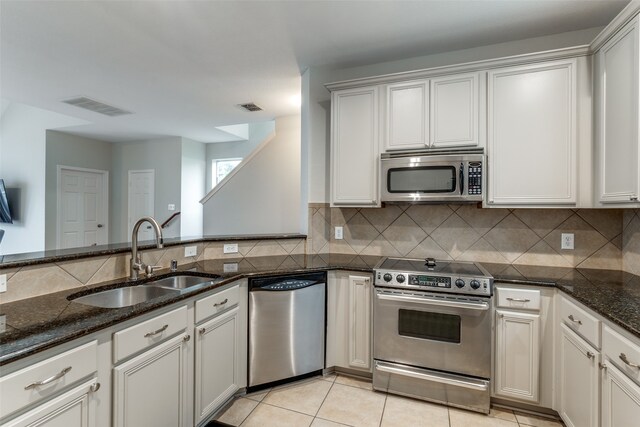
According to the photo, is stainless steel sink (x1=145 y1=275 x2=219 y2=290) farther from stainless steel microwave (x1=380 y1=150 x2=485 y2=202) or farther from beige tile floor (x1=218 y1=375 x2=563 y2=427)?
stainless steel microwave (x1=380 y1=150 x2=485 y2=202)

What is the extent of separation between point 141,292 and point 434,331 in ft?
6.36

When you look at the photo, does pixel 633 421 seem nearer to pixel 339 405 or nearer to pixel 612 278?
pixel 612 278

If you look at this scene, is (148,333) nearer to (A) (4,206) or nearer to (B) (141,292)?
(B) (141,292)

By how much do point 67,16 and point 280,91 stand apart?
1.88 meters

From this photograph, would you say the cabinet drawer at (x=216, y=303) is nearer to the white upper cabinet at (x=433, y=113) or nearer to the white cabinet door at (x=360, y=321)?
the white cabinet door at (x=360, y=321)

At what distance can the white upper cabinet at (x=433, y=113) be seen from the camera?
228 cm

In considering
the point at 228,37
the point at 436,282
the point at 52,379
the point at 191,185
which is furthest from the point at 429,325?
the point at 191,185

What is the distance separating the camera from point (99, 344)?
1.24 meters

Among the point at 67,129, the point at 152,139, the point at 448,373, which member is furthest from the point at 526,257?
the point at 67,129

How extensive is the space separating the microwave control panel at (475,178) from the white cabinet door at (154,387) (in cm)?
211

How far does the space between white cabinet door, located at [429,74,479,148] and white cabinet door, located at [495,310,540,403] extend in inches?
49.1

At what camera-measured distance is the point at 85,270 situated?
69.7 inches

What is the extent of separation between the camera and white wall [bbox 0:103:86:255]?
5199 millimetres

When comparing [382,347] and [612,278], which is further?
[382,347]
